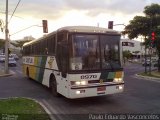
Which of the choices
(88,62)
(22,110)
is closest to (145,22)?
(88,62)

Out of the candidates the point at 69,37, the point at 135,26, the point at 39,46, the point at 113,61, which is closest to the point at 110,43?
the point at 113,61

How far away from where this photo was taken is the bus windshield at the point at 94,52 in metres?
12.1

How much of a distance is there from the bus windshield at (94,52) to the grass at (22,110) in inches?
83.1

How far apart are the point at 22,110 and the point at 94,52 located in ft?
11.8

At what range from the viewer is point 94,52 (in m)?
12.3

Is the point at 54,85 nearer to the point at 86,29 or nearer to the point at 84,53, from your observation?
the point at 84,53

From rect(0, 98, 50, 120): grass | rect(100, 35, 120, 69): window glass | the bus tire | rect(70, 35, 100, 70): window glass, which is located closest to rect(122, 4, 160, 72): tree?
the bus tire

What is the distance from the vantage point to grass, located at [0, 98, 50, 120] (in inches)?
378

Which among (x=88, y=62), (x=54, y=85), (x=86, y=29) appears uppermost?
(x=86, y=29)

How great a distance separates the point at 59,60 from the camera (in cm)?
1332

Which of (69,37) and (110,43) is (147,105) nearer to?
(110,43)

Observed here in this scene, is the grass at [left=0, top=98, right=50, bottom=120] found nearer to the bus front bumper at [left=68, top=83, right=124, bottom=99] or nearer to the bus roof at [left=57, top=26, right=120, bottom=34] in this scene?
the bus front bumper at [left=68, top=83, right=124, bottom=99]

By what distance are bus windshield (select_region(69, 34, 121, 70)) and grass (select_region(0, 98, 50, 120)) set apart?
2.11 meters

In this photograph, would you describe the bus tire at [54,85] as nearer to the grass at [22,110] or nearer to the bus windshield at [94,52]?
the grass at [22,110]
